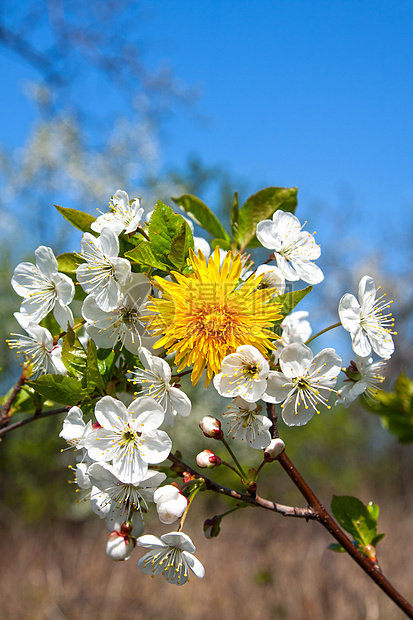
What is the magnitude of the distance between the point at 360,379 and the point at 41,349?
25.0 inches

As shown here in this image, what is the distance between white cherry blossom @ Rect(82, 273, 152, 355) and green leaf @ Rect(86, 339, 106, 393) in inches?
1.3

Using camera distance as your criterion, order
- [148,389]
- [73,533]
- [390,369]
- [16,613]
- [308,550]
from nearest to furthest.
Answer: [148,389]
[16,613]
[308,550]
[73,533]
[390,369]

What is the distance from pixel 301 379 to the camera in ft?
2.63

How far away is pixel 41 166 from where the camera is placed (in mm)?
7609

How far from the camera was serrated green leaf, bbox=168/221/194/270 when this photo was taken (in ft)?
2.46

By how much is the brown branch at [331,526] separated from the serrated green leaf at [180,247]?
0.37 metres

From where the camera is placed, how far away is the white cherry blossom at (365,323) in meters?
0.84

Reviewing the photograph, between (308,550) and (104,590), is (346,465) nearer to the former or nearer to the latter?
(308,550)

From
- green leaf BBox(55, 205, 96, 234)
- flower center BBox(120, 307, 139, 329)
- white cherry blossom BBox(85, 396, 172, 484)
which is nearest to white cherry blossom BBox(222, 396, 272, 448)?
white cherry blossom BBox(85, 396, 172, 484)

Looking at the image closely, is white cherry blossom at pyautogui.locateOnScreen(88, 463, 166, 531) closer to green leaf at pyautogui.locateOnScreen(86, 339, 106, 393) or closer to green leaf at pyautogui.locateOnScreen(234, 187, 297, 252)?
green leaf at pyautogui.locateOnScreen(86, 339, 106, 393)

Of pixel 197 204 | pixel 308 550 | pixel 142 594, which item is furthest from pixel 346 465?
pixel 197 204

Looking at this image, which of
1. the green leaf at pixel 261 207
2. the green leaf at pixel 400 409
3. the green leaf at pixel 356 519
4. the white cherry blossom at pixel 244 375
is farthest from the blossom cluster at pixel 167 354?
the green leaf at pixel 400 409

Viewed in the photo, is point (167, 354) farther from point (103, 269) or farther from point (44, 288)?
point (44, 288)

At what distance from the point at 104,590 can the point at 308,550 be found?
86.5 inches
